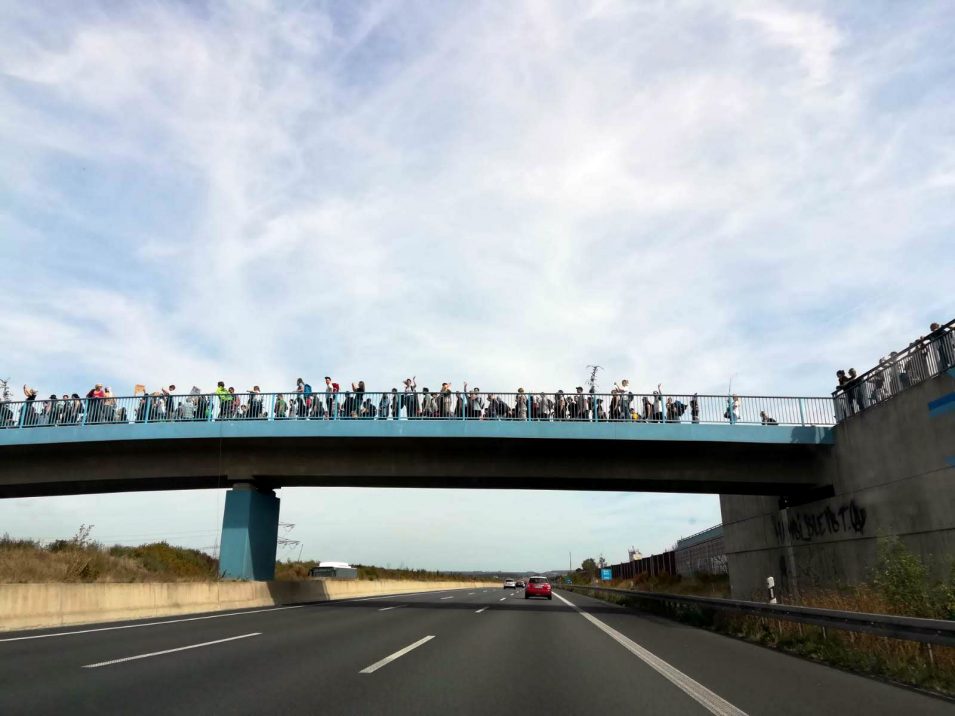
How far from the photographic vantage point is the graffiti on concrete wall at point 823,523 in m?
19.7

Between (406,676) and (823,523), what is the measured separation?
18.2 m

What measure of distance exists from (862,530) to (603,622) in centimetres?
796

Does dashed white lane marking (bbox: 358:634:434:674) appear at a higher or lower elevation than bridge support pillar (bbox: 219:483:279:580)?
lower

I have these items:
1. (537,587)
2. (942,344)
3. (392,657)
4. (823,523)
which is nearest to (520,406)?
(823,523)

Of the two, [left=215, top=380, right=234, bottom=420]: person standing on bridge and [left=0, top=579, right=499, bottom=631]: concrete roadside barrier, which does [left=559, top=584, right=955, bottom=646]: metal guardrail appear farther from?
[left=215, top=380, right=234, bottom=420]: person standing on bridge

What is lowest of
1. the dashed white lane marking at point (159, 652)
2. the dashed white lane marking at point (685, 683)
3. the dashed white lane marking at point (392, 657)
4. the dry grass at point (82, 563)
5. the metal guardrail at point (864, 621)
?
the dashed white lane marking at point (685, 683)

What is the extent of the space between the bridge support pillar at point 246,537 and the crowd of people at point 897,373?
19957 millimetres

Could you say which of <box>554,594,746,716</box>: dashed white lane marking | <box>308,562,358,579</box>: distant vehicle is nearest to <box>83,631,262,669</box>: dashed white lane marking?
<box>554,594,746,716</box>: dashed white lane marking

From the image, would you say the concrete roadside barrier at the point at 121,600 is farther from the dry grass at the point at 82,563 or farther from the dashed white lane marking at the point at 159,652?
the dashed white lane marking at the point at 159,652

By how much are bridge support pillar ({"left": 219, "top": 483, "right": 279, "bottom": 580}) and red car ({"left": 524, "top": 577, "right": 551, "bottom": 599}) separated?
51.6ft

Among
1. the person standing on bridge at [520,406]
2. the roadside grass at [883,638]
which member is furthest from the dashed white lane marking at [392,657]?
the person standing on bridge at [520,406]

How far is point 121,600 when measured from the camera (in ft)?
51.3

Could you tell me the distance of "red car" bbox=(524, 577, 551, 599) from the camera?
119 feet

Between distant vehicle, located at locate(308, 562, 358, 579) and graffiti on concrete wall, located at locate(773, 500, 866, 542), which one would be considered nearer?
graffiti on concrete wall, located at locate(773, 500, 866, 542)
